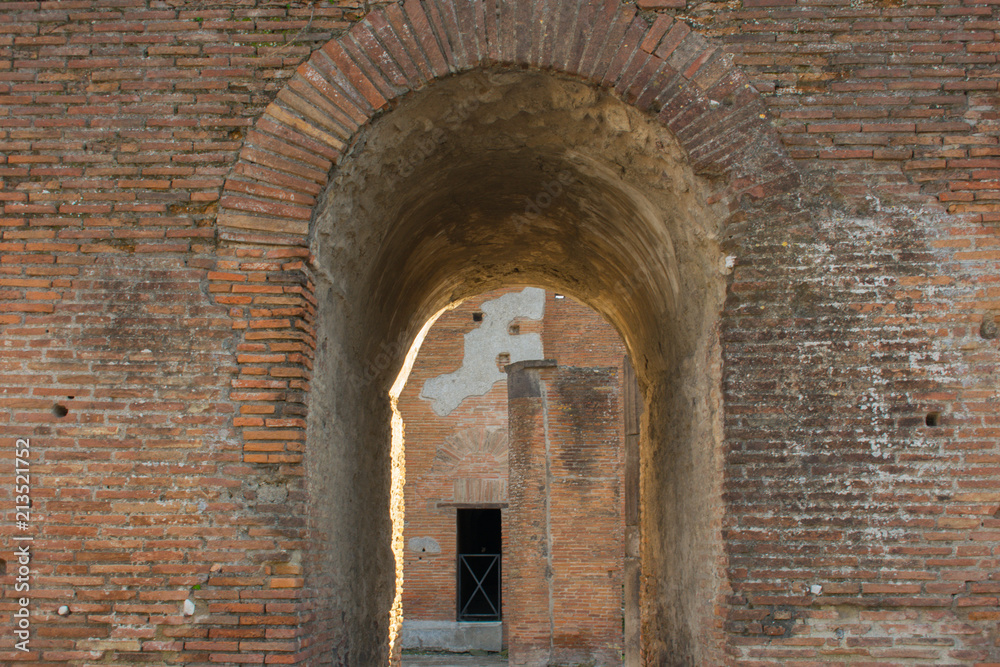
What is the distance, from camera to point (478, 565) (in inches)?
679

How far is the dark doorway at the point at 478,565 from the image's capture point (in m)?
16.3

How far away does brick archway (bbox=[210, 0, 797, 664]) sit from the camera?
413cm

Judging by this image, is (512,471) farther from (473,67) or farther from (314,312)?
(473,67)

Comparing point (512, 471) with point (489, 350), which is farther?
point (489, 350)

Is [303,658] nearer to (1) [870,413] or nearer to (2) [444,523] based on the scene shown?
(1) [870,413]

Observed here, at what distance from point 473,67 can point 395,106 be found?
1.51ft

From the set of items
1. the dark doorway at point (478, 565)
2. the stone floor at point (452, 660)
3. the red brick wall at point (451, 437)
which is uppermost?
the red brick wall at point (451, 437)

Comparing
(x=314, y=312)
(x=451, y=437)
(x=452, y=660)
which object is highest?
(x=314, y=312)

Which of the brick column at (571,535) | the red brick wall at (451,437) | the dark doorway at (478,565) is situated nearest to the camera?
the brick column at (571,535)

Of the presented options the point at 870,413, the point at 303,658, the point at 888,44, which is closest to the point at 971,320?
the point at 870,413

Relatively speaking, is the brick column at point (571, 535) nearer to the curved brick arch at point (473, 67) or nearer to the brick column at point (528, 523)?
the brick column at point (528, 523)

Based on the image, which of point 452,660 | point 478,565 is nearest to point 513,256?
point 452,660

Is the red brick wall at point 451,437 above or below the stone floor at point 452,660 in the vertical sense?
above

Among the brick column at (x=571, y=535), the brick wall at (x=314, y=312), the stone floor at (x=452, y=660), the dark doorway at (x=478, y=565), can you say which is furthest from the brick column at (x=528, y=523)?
the brick wall at (x=314, y=312)
